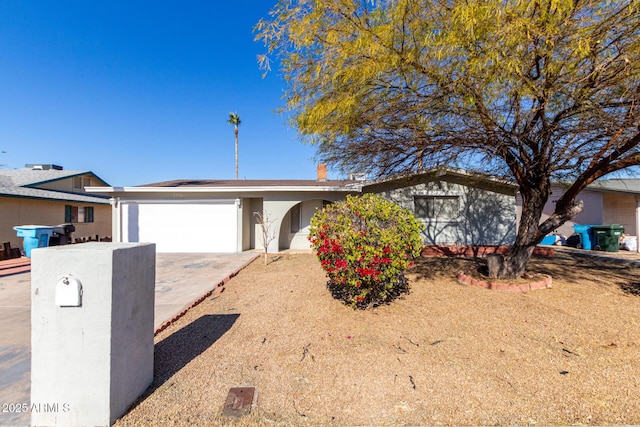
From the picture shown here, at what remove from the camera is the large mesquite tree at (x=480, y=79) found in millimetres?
3967

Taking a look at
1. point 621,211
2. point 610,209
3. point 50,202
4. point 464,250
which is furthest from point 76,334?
point 621,211

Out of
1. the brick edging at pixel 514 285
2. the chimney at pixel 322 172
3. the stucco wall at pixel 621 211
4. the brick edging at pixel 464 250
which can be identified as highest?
the chimney at pixel 322 172

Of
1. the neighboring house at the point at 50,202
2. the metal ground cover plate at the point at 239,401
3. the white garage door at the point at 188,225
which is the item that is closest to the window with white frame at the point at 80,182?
the neighboring house at the point at 50,202

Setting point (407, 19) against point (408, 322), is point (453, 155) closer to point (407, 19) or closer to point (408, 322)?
point (407, 19)

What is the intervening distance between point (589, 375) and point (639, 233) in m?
13.1

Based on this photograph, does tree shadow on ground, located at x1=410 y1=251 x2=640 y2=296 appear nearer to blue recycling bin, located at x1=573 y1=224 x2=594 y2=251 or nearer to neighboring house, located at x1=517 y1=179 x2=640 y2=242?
blue recycling bin, located at x1=573 y1=224 x2=594 y2=251

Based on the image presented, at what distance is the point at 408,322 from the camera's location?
416 centimetres

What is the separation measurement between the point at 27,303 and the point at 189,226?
A: 683 cm

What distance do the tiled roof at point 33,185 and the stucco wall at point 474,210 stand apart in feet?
48.9

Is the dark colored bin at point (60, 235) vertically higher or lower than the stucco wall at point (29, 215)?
lower

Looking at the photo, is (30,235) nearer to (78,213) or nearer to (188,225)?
(188,225)

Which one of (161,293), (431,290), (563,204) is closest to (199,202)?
(161,293)

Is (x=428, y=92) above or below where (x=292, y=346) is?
above

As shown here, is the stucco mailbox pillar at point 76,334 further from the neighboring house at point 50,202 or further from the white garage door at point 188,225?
the neighboring house at point 50,202
